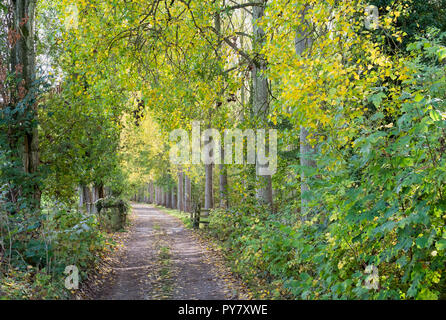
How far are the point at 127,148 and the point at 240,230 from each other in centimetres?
1114

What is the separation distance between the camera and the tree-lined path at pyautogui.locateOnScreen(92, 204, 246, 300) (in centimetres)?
715

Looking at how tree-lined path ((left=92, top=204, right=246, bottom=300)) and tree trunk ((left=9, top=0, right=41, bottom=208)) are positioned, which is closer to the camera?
tree-lined path ((left=92, top=204, right=246, bottom=300))

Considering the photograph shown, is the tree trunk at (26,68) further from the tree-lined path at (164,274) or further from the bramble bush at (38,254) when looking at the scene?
the tree-lined path at (164,274)

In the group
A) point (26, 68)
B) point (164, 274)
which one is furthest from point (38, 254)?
point (26, 68)

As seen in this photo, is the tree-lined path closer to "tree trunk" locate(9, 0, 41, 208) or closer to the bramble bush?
the bramble bush

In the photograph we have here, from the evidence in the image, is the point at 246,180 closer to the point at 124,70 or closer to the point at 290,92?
the point at 124,70

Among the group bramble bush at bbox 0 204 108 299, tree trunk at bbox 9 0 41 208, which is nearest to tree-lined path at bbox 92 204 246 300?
bramble bush at bbox 0 204 108 299

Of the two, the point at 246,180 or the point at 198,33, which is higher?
the point at 198,33

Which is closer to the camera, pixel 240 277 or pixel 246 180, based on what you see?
pixel 240 277

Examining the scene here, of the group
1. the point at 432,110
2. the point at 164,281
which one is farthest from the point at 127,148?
the point at 432,110

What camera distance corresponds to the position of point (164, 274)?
8727 mm

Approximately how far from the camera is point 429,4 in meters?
9.12

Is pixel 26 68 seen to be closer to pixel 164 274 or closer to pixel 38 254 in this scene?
pixel 38 254
